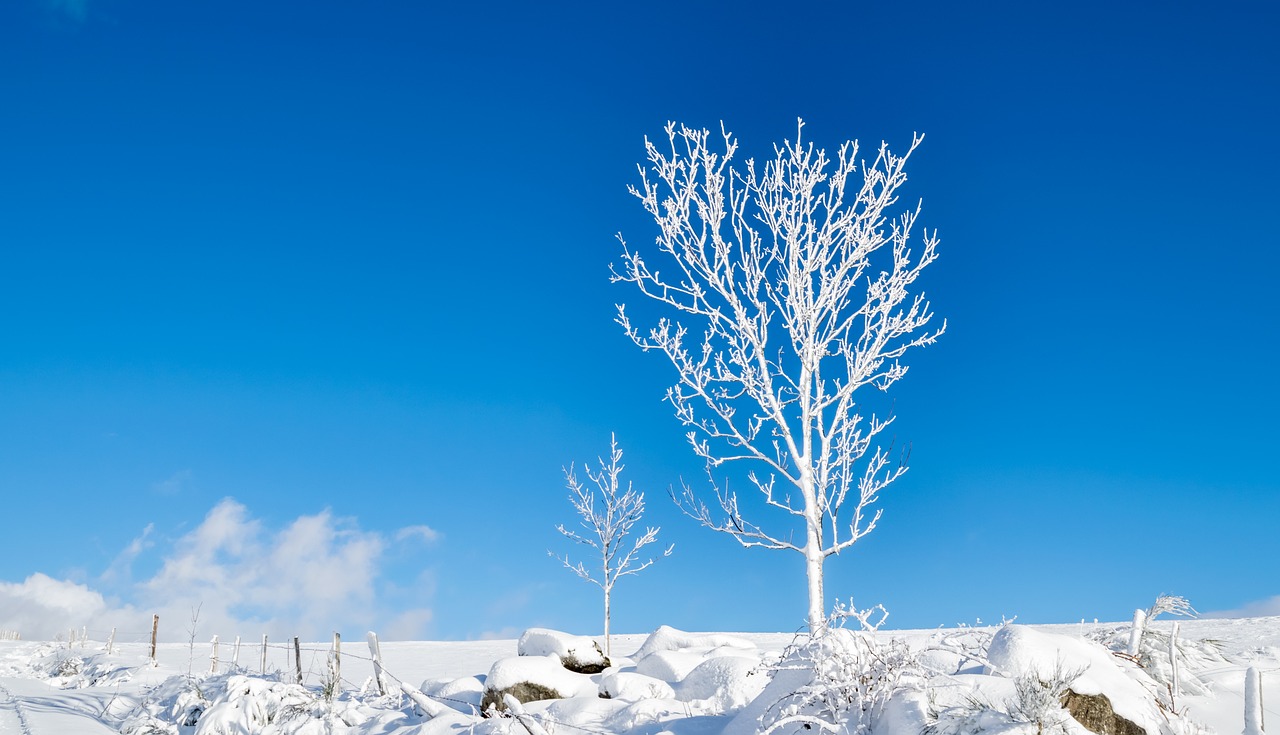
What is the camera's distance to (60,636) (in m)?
37.4

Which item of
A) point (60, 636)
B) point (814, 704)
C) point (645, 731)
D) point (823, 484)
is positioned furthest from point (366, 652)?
point (814, 704)

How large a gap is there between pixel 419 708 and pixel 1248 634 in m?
17.5

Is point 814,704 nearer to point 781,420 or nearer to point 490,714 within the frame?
point 490,714

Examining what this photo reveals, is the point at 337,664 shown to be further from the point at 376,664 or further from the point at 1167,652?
the point at 1167,652

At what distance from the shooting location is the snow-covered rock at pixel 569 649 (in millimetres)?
13297

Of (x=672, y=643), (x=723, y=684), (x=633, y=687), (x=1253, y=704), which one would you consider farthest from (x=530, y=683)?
(x=1253, y=704)

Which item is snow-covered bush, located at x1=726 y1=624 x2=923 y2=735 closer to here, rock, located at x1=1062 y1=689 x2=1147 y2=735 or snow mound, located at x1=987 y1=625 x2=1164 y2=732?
snow mound, located at x1=987 y1=625 x2=1164 y2=732

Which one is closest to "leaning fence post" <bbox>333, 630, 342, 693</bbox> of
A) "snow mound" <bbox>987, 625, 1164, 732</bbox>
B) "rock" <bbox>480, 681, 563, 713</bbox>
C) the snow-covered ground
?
the snow-covered ground

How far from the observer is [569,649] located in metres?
13.3

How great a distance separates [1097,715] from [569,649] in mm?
8226

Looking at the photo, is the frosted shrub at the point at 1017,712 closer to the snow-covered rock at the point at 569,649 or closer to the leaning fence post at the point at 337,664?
the snow-covered rock at the point at 569,649

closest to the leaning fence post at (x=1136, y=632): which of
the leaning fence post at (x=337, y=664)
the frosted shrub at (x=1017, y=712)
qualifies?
the frosted shrub at (x=1017, y=712)

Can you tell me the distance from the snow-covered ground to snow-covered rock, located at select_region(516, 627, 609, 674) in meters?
0.05

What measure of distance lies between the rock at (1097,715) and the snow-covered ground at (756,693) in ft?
0.18
